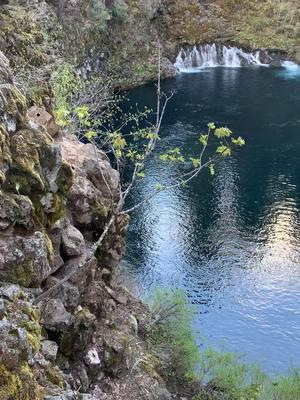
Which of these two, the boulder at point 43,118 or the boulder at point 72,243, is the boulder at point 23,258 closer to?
the boulder at point 72,243

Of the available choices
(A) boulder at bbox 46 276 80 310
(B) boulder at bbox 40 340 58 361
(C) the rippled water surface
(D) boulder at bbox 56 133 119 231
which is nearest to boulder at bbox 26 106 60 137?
(D) boulder at bbox 56 133 119 231

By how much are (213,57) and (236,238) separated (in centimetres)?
3787

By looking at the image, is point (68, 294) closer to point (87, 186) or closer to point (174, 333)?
point (87, 186)

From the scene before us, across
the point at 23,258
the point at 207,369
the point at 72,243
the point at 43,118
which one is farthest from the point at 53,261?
the point at 207,369

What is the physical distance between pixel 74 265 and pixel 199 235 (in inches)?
700

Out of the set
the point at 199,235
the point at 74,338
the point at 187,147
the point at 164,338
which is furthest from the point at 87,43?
the point at 74,338

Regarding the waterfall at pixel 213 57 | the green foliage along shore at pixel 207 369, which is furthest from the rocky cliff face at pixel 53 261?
the waterfall at pixel 213 57

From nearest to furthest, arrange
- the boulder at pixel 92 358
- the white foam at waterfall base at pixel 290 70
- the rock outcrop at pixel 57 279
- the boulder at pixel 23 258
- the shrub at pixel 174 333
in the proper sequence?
the rock outcrop at pixel 57 279 < the boulder at pixel 23 258 < the boulder at pixel 92 358 < the shrub at pixel 174 333 < the white foam at waterfall base at pixel 290 70

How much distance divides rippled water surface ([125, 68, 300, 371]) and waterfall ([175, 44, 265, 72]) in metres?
16.2

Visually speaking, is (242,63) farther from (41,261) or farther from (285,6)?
(41,261)

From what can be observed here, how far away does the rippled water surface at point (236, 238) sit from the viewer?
82.3 ft

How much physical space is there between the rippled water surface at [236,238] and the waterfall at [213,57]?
16174 millimetres

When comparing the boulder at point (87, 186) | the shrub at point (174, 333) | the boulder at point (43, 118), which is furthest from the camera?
the shrub at point (174, 333)

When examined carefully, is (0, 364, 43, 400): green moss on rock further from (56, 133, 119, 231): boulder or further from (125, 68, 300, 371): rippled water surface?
(125, 68, 300, 371): rippled water surface
